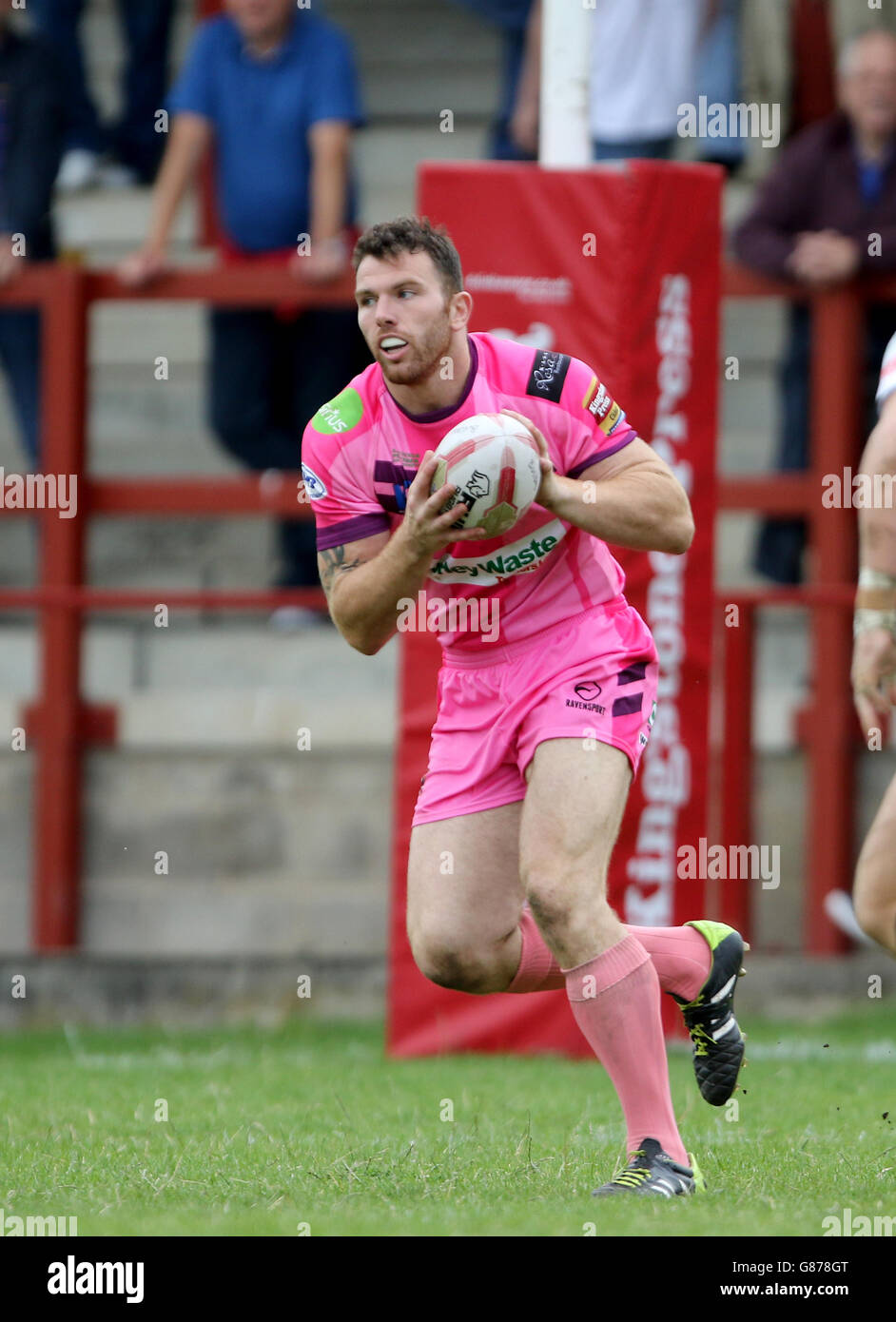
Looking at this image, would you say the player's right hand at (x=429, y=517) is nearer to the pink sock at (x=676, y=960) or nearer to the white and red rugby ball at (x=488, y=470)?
the white and red rugby ball at (x=488, y=470)

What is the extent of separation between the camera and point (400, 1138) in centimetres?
633

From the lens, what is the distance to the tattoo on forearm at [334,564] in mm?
5586

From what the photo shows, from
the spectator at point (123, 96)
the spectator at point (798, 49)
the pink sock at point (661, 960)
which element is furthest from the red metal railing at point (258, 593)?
the pink sock at point (661, 960)

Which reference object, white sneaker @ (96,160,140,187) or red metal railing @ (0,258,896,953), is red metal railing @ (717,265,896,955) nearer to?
red metal railing @ (0,258,896,953)

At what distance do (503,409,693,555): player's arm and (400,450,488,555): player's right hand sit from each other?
225 mm

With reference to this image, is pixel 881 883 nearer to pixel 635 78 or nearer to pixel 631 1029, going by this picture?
pixel 631 1029

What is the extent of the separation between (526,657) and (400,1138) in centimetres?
156

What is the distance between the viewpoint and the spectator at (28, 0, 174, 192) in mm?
12453

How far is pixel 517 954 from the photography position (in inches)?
231

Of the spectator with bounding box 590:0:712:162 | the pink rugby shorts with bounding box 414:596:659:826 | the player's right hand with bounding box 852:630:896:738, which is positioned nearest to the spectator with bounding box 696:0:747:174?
the spectator with bounding box 590:0:712:162

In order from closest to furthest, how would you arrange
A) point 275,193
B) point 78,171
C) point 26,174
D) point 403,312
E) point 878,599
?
1. point 403,312
2. point 878,599
3. point 275,193
4. point 26,174
5. point 78,171

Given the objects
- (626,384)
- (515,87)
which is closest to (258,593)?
Result: (626,384)

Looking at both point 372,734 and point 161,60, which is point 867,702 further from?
point 161,60

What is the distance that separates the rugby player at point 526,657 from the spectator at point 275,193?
16.0ft
